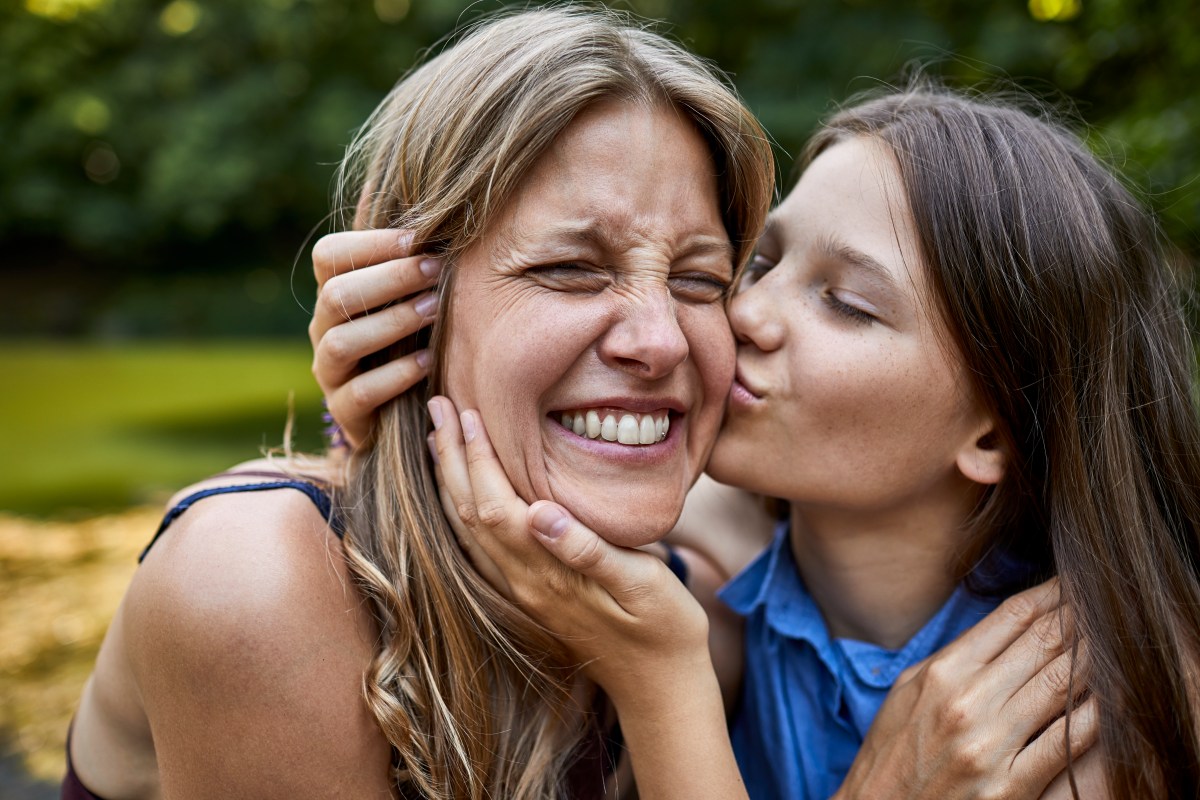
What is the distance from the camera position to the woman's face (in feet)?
7.55

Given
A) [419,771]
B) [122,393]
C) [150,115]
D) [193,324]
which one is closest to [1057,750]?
[419,771]

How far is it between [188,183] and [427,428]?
2616 cm

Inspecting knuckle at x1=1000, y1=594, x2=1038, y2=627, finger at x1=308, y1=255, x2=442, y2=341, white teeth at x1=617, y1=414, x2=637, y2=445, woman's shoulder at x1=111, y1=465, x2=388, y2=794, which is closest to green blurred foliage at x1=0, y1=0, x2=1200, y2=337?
knuckle at x1=1000, y1=594, x2=1038, y2=627

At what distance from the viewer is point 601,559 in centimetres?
230

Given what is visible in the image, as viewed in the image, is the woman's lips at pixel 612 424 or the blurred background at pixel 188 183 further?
the blurred background at pixel 188 183

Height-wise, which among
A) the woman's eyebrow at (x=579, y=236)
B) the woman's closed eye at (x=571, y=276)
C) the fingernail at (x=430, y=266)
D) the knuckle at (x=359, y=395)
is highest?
the woman's eyebrow at (x=579, y=236)

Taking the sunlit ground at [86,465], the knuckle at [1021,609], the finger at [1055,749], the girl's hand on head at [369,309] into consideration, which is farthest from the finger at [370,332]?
the finger at [1055,749]

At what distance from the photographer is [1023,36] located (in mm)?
15078

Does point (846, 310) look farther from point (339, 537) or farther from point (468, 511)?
Answer: point (339, 537)

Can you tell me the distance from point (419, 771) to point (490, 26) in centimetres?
179

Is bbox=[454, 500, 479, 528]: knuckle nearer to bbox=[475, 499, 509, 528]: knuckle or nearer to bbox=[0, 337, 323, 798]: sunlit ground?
bbox=[475, 499, 509, 528]: knuckle

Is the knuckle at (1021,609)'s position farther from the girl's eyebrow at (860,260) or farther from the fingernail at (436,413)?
the fingernail at (436,413)

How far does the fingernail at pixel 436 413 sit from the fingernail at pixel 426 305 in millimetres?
218

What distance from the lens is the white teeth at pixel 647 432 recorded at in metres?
2.38
